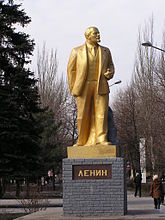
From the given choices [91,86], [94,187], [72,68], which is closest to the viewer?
[94,187]

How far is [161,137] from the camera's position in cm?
3844

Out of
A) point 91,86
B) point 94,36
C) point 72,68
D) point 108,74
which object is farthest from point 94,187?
point 94,36

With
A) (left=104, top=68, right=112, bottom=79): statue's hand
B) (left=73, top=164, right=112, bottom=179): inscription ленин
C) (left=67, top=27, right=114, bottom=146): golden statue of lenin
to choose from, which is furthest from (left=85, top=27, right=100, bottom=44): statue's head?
(left=73, top=164, right=112, bottom=179): inscription ленин

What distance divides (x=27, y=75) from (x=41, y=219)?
1231 centimetres

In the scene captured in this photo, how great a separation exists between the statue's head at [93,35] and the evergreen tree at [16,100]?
30.3 ft

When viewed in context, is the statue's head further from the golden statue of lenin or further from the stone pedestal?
the stone pedestal

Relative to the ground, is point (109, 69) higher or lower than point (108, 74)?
higher

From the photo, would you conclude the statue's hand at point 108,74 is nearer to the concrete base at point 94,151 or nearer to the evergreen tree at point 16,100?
the concrete base at point 94,151

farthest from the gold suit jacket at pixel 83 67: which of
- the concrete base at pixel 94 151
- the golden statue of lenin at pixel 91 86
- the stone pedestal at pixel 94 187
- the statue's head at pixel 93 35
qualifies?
the stone pedestal at pixel 94 187

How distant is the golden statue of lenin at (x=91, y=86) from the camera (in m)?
Result: 14.9

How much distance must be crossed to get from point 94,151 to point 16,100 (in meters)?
10.6

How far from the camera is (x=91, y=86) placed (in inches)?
590

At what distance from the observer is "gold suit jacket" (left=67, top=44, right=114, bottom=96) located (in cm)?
1484

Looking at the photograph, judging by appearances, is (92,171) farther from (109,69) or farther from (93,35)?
(93,35)
